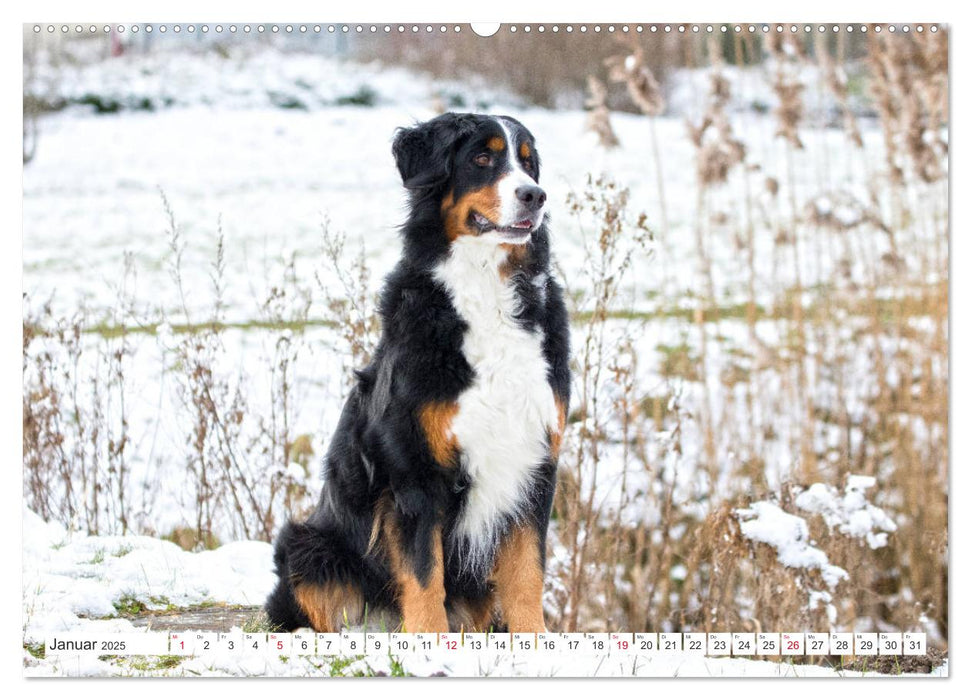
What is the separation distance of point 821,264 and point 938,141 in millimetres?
1322

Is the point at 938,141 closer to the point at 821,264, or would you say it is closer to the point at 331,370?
the point at 821,264

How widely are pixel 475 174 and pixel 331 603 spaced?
4.72ft

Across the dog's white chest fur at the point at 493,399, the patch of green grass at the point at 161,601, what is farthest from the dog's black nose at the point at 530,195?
the patch of green grass at the point at 161,601

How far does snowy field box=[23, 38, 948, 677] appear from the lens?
3951 millimetres

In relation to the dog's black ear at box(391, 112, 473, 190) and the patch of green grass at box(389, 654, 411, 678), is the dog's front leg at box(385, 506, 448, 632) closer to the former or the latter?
the patch of green grass at box(389, 654, 411, 678)

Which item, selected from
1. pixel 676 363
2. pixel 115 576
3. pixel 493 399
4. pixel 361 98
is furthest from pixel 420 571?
pixel 676 363

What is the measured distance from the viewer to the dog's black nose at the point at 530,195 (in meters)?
2.93

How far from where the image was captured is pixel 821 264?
552 cm

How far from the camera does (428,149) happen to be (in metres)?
3.15

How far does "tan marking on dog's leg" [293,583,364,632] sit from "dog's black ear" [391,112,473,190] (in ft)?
4.31

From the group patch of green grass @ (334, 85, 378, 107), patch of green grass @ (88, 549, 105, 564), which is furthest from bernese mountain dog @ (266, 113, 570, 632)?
patch of green grass @ (334, 85, 378, 107)

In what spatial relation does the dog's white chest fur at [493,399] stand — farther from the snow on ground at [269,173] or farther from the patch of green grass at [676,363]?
the patch of green grass at [676,363]

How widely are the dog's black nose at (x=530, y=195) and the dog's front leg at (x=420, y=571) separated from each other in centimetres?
97

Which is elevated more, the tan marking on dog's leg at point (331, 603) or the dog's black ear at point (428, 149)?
the dog's black ear at point (428, 149)
